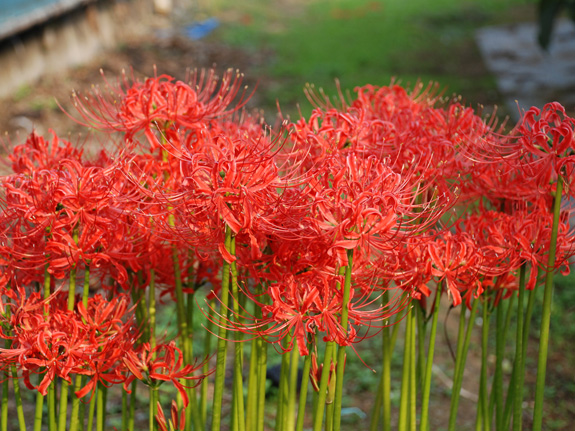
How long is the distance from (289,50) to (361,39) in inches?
45.8

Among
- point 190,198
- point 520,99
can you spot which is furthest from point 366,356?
point 520,99

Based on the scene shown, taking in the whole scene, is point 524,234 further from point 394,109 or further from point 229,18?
point 229,18

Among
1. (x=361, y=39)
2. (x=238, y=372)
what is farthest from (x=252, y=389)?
(x=361, y=39)

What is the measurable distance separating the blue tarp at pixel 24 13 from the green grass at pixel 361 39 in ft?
7.80

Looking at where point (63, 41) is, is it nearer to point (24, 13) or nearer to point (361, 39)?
point (24, 13)

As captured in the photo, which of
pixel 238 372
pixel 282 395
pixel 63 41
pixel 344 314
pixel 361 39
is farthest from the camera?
pixel 361 39

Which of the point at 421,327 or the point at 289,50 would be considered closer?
the point at 421,327

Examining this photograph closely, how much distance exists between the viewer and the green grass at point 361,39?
8.15 metres

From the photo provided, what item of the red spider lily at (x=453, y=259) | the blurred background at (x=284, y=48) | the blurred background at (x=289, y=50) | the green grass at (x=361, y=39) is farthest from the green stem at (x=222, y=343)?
the green grass at (x=361, y=39)

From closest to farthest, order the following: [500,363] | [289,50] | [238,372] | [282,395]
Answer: [238,372]
[282,395]
[500,363]
[289,50]

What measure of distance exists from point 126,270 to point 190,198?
13.6 inches

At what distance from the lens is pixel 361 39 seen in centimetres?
1013

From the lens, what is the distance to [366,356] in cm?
353

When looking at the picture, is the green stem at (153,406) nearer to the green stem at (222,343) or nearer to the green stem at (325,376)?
the green stem at (222,343)
